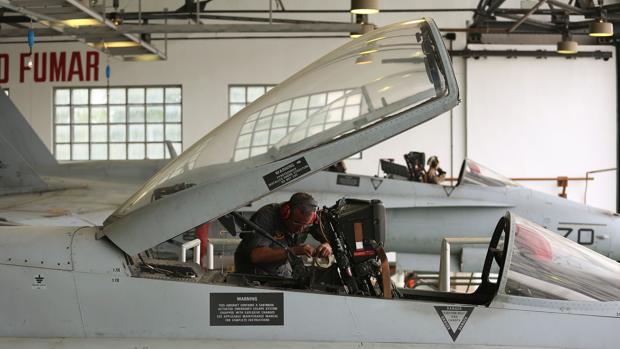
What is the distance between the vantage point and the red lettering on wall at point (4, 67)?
2191 cm

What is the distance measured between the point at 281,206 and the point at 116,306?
55.8 inches

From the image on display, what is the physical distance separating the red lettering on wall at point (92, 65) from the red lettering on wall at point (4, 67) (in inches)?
90.1

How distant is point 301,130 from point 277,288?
765 mm

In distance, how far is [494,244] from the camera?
4.35 metres

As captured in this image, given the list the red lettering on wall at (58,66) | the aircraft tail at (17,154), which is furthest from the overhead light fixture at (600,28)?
the red lettering on wall at (58,66)

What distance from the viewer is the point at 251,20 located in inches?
673

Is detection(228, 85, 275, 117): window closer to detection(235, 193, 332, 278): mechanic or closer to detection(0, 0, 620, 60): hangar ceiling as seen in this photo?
detection(0, 0, 620, 60): hangar ceiling

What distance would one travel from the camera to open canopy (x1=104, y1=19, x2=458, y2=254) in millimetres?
3723

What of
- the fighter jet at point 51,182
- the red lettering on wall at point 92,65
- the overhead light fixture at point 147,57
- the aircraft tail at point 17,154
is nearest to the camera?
the fighter jet at point 51,182

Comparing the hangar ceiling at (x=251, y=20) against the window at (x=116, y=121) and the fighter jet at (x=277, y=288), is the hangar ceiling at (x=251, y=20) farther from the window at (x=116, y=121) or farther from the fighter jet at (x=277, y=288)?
the fighter jet at (x=277, y=288)

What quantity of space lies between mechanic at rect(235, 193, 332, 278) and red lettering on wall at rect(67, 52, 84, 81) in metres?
18.1

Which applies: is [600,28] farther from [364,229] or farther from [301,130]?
[301,130]

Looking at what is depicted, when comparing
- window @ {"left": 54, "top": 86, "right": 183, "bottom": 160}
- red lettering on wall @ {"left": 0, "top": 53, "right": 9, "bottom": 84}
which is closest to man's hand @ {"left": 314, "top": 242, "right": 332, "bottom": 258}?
window @ {"left": 54, "top": 86, "right": 183, "bottom": 160}

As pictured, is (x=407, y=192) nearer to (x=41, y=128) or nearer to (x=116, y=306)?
(x=116, y=306)
